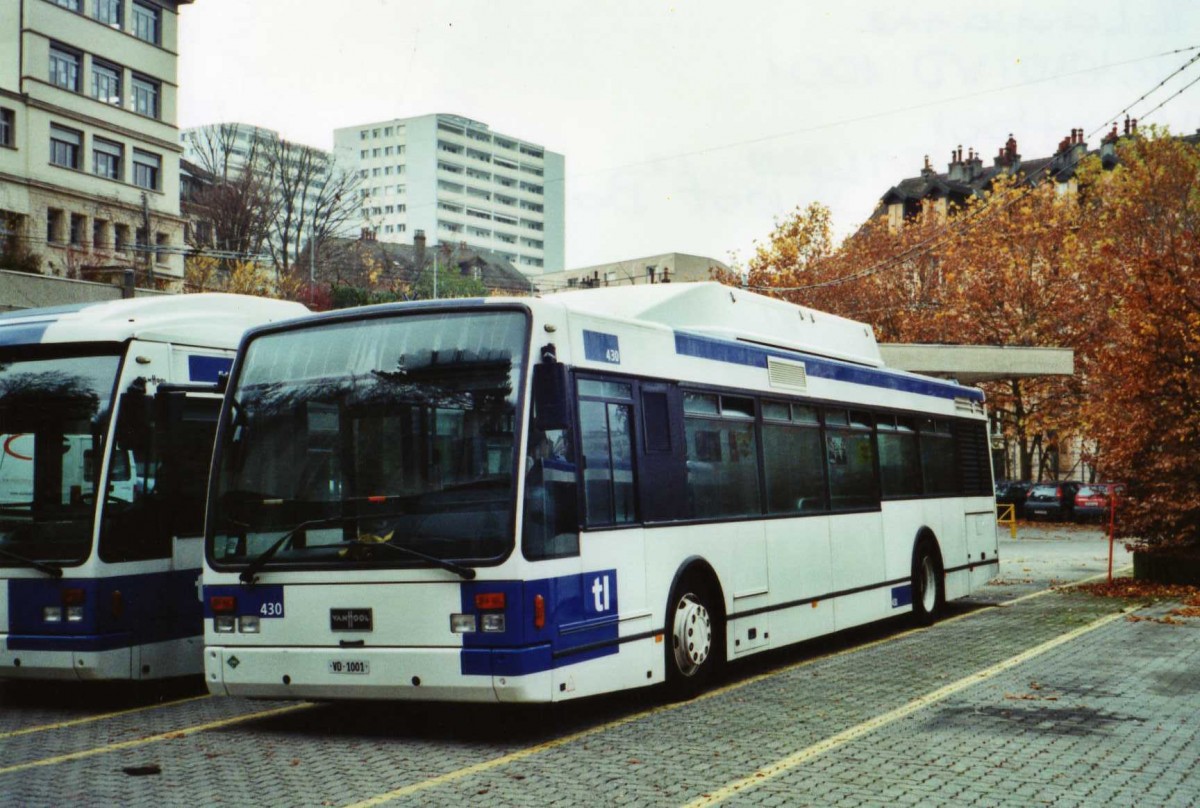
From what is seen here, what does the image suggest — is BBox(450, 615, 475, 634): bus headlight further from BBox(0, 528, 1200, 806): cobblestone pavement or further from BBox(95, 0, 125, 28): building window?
BBox(95, 0, 125, 28): building window

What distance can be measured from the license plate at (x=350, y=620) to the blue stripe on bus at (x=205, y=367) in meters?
3.55

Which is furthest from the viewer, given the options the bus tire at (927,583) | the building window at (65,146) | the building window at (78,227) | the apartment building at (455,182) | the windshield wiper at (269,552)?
the apartment building at (455,182)

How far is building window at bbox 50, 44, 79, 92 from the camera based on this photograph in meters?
59.1

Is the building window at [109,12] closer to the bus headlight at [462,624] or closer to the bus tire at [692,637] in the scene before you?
the bus tire at [692,637]

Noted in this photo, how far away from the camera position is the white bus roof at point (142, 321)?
11617 millimetres

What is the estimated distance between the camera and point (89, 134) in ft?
199

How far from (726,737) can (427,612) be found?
7.07 ft

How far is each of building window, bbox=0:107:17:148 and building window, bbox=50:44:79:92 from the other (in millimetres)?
2818

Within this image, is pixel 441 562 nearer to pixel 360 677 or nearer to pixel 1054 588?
pixel 360 677

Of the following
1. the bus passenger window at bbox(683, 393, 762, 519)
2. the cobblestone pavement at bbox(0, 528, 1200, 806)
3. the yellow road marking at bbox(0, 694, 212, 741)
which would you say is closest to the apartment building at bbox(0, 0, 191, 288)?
the yellow road marking at bbox(0, 694, 212, 741)

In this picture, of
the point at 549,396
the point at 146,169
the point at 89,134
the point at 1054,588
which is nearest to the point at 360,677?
the point at 549,396

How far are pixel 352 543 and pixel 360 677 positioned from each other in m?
0.88

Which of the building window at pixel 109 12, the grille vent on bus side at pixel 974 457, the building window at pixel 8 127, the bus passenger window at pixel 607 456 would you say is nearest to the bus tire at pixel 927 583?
the grille vent on bus side at pixel 974 457

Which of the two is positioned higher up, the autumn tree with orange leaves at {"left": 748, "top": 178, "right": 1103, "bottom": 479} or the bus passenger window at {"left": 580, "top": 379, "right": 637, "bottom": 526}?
the autumn tree with orange leaves at {"left": 748, "top": 178, "right": 1103, "bottom": 479}
